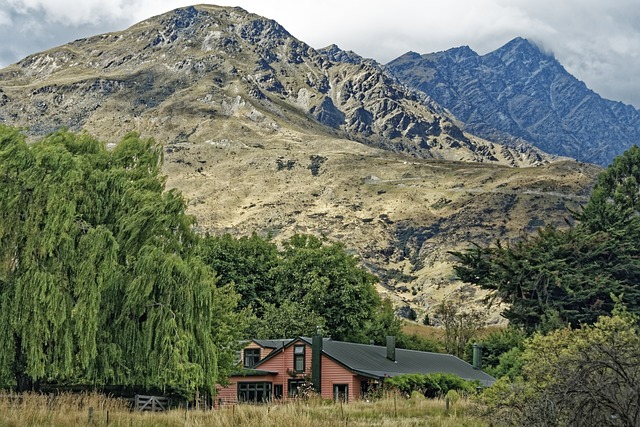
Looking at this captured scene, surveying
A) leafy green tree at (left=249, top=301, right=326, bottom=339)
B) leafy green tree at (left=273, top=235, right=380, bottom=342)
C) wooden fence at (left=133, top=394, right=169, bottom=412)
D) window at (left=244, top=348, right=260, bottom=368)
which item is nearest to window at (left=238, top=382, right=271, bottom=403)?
window at (left=244, top=348, right=260, bottom=368)

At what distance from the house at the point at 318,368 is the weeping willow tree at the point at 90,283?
760 inches

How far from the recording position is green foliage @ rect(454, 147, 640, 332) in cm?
6144

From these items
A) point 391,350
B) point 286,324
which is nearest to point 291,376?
point 391,350

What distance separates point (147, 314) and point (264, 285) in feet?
143

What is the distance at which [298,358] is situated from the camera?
5294cm

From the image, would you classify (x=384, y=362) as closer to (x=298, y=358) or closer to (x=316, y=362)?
(x=316, y=362)

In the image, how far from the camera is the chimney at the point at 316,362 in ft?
165

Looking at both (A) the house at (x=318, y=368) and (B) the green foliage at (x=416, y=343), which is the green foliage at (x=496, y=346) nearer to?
(A) the house at (x=318, y=368)

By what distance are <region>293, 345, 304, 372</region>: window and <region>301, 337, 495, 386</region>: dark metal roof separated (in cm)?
72

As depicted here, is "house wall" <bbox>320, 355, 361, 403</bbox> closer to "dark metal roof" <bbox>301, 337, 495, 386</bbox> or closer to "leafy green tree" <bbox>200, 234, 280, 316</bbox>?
"dark metal roof" <bbox>301, 337, 495, 386</bbox>

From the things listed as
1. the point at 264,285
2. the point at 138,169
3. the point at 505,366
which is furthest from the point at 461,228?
the point at 138,169

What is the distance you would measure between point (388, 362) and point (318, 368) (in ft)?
20.2

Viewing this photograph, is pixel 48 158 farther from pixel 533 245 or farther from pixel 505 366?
pixel 533 245

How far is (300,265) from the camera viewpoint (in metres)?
71.0
